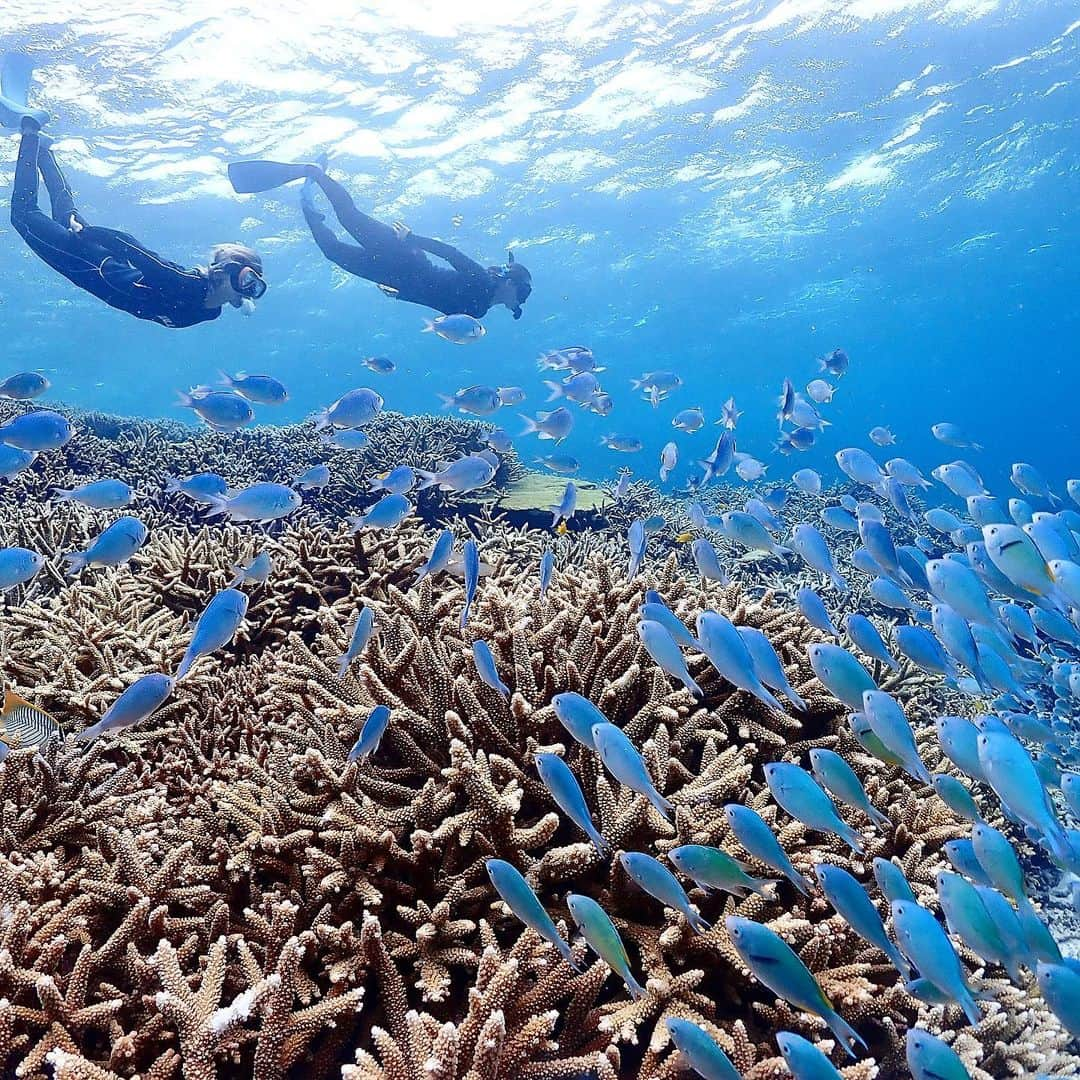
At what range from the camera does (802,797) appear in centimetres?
238

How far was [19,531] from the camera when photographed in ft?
20.4

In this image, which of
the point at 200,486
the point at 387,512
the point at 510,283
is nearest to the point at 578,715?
the point at 387,512

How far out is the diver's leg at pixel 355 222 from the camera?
466 inches

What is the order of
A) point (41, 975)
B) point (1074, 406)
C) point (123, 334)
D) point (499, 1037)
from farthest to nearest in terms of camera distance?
point (1074, 406)
point (123, 334)
point (41, 975)
point (499, 1037)

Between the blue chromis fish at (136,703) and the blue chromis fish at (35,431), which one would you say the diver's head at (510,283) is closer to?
the blue chromis fish at (35,431)

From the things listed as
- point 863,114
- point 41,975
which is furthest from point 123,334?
point 41,975

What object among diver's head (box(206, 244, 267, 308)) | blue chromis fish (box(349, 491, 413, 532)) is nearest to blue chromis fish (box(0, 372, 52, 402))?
diver's head (box(206, 244, 267, 308))

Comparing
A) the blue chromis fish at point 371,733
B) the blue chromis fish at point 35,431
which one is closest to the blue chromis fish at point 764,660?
the blue chromis fish at point 371,733

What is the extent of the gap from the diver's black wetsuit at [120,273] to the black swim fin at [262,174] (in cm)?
434

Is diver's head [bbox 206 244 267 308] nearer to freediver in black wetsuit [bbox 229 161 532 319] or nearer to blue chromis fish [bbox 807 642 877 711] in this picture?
freediver in black wetsuit [bbox 229 161 532 319]

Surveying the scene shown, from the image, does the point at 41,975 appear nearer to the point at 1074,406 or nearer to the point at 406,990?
the point at 406,990

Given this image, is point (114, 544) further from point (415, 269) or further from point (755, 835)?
point (415, 269)

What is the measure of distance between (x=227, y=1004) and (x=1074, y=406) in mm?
166296

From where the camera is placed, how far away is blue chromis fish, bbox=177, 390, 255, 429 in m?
5.57
